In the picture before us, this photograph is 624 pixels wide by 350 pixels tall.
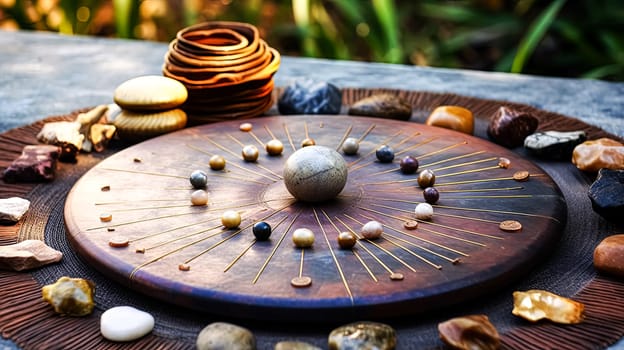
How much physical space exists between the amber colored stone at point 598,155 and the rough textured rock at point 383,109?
0.51 metres

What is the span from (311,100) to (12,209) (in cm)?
92

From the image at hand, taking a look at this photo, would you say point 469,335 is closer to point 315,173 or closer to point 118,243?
point 315,173

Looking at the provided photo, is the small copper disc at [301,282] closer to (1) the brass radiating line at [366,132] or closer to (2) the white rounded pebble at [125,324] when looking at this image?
(2) the white rounded pebble at [125,324]

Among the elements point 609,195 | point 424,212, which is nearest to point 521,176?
point 609,195

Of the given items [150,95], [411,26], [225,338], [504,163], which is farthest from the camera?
[411,26]

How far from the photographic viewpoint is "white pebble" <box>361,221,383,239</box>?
1.44m

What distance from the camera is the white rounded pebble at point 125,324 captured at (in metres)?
1.22

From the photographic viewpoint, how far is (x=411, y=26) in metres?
4.93

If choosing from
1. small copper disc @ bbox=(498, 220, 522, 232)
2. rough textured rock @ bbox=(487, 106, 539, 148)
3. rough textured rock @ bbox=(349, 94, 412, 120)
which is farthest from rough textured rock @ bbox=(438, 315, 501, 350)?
rough textured rock @ bbox=(349, 94, 412, 120)

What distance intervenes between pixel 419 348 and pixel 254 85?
1169 millimetres

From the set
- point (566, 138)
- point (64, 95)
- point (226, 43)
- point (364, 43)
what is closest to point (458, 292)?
point (566, 138)

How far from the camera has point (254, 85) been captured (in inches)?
86.1

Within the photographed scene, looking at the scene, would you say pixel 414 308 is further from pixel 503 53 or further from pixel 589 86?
pixel 503 53

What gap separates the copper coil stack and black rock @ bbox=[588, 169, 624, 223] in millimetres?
969
